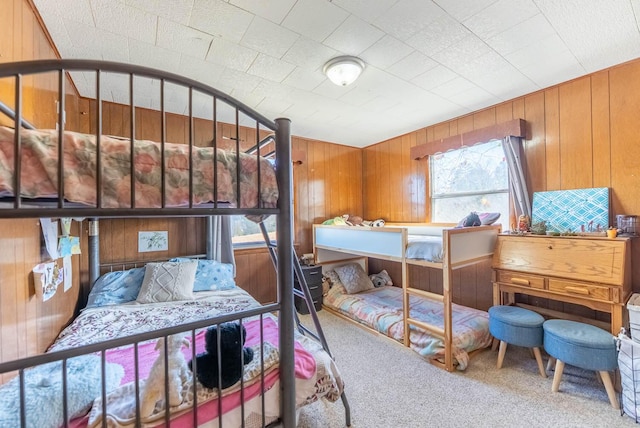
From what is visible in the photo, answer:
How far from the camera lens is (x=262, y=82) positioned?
2406 mm

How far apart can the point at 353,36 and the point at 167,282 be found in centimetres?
262

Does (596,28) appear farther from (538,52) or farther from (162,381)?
(162,381)

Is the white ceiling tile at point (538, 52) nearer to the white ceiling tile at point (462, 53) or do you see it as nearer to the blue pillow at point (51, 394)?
the white ceiling tile at point (462, 53)

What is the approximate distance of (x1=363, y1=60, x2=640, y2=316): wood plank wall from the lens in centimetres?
214

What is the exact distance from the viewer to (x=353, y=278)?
3838 millimetres

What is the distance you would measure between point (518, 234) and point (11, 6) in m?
3.75

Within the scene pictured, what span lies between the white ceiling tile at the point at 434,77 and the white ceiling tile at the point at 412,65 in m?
0.06

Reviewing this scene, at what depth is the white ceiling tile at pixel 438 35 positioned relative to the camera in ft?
5.60

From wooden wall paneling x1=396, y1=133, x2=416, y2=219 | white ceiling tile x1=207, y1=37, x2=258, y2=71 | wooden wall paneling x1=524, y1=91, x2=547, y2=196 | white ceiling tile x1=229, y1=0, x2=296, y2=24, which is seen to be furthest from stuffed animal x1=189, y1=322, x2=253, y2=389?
wooden wall paneling x1=396, y1=133, x2=416, y2=219

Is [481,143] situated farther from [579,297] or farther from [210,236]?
[210,236]

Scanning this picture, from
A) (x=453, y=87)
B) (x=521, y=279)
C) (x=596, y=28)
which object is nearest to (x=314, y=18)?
(x=453, y=87)

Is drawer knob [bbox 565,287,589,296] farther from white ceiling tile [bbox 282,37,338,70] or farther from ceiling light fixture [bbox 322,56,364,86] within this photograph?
→ white ceiling tile [bbox 282,37,338,70]

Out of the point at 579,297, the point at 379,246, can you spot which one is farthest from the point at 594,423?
the point at 379,246

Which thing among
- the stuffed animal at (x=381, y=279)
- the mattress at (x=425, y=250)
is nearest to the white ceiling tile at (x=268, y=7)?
the mattress at (x=425, y=250)
